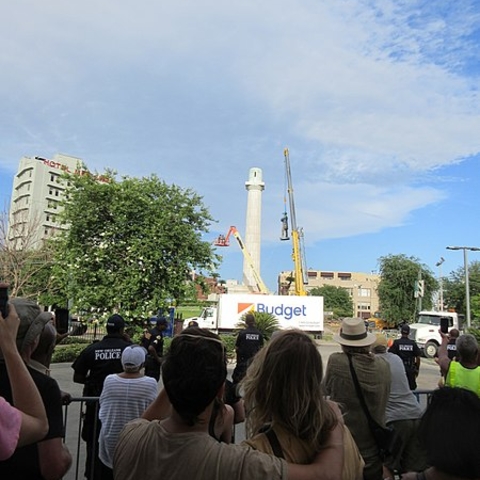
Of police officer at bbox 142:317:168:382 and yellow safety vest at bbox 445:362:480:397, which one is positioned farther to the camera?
police officer at bbox 142:317:168:382

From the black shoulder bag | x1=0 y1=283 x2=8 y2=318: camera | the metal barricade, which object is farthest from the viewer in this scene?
the metal barricade

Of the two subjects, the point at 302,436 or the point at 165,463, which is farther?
the point at 302,436

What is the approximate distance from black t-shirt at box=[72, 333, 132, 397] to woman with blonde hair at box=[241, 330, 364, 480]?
329 centimetres

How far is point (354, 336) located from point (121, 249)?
17322 mm

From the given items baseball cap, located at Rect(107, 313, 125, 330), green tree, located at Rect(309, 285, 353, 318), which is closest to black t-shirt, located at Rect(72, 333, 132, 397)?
baseball cap, located at Rect(107, 313, 125, 330)

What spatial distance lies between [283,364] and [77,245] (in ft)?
62.5

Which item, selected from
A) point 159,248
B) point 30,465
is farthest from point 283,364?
point 159,248

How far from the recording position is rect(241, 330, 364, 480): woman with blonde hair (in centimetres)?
189

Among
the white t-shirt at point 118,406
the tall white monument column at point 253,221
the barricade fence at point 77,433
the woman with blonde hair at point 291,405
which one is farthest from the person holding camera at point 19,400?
the tall white monument column at point 253,221

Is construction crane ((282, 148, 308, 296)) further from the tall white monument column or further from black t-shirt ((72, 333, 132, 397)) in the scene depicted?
black t-shirt ((72, 333, 132, 397))

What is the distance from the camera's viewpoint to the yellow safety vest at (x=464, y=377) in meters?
4.23

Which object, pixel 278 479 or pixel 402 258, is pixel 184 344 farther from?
pixel 402 258

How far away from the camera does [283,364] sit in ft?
6.70

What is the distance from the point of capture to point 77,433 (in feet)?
25.0
